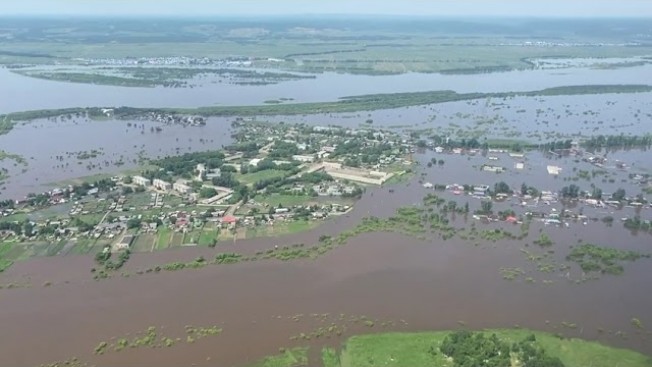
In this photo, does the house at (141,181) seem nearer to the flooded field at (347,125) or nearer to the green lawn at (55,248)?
the flooded field at (347,125)

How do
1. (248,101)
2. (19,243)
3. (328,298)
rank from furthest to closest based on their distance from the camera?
(248,101)
(19,243)
(328,298)

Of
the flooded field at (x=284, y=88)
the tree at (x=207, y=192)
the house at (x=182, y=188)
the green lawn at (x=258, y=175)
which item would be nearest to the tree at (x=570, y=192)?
the green lawn at (x=258, y=175)

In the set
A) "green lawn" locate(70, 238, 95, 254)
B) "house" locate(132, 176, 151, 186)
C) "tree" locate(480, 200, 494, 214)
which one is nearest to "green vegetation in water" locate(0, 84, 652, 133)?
"house" locate(132, 176, 151, 186)

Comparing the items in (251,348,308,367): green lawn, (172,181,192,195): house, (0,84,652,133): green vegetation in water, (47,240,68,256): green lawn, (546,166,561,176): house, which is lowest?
(251,348,308,367): green lawn

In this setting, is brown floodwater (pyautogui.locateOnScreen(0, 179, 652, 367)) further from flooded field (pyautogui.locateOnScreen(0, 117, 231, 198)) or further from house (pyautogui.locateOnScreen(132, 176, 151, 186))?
flooded field (pyautogui.locateOnScreen(0, 117, 231, 198))

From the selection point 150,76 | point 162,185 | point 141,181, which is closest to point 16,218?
point 141,181

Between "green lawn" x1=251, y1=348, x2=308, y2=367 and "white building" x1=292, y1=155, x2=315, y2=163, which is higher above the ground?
"white building" x1=292, y1=155, x2=315, y2=163

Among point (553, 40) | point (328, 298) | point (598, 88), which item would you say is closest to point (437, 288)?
point (328, 298)

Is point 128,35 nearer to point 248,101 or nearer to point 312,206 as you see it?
point 248,101

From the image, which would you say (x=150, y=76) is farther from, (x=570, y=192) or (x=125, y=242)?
(x=570, y=192)
